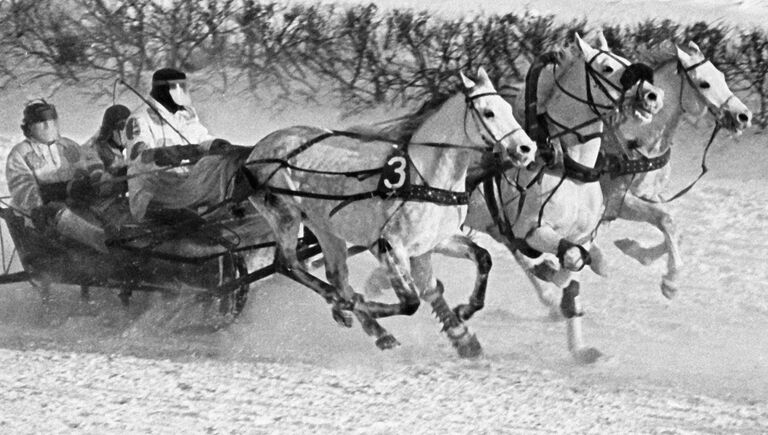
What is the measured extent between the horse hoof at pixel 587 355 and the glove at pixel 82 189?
318cm

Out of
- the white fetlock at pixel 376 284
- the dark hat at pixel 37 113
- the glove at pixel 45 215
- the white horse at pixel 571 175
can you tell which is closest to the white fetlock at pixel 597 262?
the white horse at pixel 571 175

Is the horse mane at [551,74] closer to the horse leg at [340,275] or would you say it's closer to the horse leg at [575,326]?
the horse leg at [575,326]

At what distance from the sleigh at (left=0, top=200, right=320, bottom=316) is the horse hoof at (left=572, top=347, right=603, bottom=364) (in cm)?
170

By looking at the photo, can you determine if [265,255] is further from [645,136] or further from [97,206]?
[645,136]

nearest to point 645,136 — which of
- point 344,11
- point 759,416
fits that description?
point 759,416

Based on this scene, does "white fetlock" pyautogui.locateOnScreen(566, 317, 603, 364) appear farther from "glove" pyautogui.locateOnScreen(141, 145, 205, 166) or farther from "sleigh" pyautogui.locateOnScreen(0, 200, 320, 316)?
"glove" pyautogui.locateOnScreen(141, 145, 205, 166)

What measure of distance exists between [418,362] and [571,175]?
144 centimetres

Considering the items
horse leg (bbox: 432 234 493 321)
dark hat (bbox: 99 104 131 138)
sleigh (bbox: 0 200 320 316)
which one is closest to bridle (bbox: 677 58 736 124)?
horse leg (bbox: 432 234 493 321)

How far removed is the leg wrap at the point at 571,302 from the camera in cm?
937

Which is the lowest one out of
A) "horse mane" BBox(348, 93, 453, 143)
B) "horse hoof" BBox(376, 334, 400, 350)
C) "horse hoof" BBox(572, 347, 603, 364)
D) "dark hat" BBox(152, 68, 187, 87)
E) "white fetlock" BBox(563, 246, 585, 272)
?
"horse hoof" BBox(572, 347, 603, 364)

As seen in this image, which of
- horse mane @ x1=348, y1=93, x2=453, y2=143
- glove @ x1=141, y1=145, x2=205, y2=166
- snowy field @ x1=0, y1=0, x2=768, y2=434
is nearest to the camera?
snowy field @ x1=0, y1=0, x2=768, y2=434

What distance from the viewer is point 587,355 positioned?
9203 millimetres

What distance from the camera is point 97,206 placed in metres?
10.1

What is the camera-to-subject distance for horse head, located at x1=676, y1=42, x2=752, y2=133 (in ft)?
32.2
